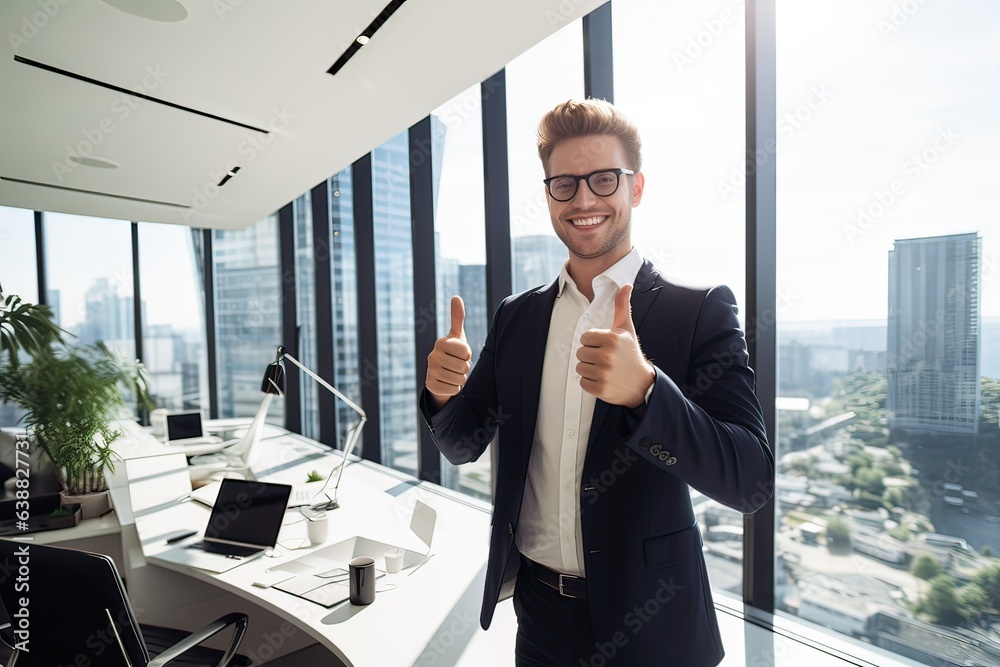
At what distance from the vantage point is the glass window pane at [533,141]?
272 cm

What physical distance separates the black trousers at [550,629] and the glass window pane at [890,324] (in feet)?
3.58

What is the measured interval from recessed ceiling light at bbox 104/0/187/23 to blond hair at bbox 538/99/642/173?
1.86m

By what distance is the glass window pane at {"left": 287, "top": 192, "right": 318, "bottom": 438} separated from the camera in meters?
5.60

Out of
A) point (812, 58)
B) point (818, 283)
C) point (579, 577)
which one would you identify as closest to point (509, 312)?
point (579, 577)

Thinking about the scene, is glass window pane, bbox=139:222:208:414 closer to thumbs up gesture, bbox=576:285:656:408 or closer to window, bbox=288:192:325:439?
window, bbox=288:192:325:439

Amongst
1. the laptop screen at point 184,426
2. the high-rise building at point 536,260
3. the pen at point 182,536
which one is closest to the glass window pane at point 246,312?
the laptop screen at point 184,426

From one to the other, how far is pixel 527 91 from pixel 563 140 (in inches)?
78.9

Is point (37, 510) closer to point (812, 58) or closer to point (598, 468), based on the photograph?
point (598, 468)

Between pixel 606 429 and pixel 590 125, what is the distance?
Answer: 2.12 ft

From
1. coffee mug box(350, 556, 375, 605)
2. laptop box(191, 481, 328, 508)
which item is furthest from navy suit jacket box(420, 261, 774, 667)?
laptop box(191, 481, 328, 508)

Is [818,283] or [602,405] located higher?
[818,283]

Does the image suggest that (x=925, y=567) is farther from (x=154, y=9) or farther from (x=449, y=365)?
(x=154, y=9)

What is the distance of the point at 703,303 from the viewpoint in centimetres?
101

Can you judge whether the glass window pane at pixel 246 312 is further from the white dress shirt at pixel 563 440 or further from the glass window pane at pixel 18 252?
the white dress shirt at pixel 563 440
